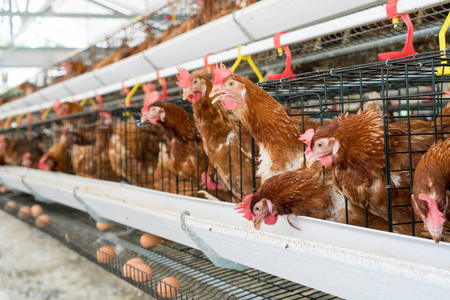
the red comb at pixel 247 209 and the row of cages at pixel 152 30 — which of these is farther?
the row of cages at pixel 152 30

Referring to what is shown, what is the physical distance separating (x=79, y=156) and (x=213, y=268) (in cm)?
203

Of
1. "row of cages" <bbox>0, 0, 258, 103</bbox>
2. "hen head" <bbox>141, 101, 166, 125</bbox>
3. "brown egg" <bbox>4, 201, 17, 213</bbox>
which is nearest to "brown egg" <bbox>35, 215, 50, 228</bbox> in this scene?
"brown egg" <bbox>4, 201, 17, 213</bbox>

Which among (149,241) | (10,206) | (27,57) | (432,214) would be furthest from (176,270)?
(27,57)

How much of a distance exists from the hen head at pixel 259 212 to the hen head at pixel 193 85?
61cm

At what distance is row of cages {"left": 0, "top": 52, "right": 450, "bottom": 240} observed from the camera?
1063mm

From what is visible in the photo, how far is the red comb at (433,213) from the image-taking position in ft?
2.58

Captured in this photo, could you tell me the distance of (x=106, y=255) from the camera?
2156mm

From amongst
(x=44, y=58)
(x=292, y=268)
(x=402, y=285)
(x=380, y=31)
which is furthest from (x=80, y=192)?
(x=44, y=58)

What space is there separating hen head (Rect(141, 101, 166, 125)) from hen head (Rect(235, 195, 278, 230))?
0.87 metres

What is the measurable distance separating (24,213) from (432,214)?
3573mm

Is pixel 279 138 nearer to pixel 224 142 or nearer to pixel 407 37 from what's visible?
pixel 224 142

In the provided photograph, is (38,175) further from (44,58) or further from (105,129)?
(44,58)

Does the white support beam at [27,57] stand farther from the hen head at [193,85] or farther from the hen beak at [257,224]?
the hen beak at [257,224]

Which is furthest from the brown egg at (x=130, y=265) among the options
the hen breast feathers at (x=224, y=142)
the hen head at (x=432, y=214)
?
the hen head at (x=432, y=214)
